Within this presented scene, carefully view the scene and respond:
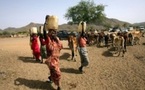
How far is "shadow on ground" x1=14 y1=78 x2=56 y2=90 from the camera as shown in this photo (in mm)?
8208

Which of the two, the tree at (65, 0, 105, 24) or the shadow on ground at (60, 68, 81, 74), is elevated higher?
the tree at (65, 0, 105, 24)

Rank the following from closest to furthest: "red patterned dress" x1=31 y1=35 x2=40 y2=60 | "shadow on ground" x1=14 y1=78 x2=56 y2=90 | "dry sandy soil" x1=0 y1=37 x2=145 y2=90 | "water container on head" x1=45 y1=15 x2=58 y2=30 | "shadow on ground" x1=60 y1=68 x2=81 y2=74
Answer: "water container on head" x1=45 y1=15 x2=58 y2=30
"shadow on ground" x1=14 y1=78 x2=56 y2=90
"dry sandy soil" x1=0 y1=37 x2=145 y2=90
"shadow on ground" x1=60 y1=68 x2=81 y2=74
"red patterned dress" x1=31 y1=35 x2=40 y2=60

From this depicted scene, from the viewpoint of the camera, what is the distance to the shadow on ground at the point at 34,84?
26.9ft

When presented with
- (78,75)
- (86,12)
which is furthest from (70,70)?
(86,12)

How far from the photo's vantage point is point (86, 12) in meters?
50.7

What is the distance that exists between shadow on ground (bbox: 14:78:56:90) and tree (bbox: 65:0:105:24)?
138ft

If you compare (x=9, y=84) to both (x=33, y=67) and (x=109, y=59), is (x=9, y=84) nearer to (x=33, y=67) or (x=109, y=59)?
(x=33, y=67)

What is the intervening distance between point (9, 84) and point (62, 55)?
6594mm

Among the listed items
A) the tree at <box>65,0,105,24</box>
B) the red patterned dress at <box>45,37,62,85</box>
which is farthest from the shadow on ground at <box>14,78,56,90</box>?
the tree at <box>65,0,105,24</box>

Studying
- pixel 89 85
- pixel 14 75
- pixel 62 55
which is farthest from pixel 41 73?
pixel 62 55

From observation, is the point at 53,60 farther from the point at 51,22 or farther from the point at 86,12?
the point at 86,12

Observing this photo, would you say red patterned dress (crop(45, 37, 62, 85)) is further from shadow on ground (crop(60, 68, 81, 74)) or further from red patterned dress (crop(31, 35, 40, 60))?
red patterned dress (crop(31, 35, 40, 60))

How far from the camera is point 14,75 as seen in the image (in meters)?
9.28

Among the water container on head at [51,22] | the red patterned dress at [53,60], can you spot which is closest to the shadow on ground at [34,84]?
the red patterned dress at [53,60]
